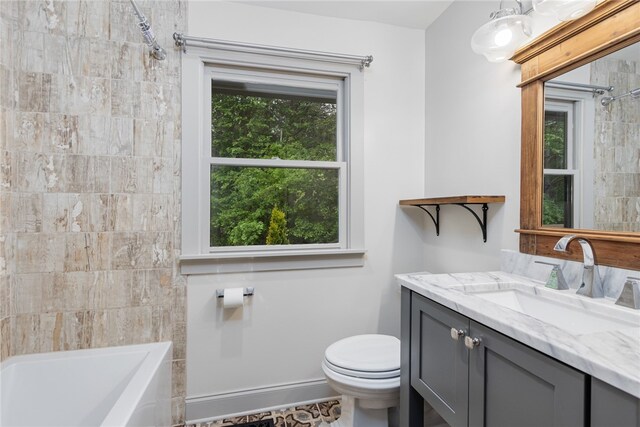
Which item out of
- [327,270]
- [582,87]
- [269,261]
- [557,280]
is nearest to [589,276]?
[557,280]

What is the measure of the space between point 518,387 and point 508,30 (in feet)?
4.33

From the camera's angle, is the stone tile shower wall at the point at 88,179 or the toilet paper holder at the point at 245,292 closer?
the stone tile shower wall at the point at 88,179

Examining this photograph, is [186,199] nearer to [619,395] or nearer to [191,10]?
[191,10]

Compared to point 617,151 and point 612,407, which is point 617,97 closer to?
point 617,151

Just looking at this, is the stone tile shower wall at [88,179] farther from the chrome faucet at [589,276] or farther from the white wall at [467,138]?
the chrome faucet at [589,276]

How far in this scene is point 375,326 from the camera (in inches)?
83.0

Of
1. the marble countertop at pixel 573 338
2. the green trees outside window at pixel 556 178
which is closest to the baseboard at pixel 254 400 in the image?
the marble countertop at pixel 573 338

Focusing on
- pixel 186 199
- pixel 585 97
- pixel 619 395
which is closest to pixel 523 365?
pixel 619 395

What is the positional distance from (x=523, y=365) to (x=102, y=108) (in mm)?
2135

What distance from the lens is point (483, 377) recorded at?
945 mm

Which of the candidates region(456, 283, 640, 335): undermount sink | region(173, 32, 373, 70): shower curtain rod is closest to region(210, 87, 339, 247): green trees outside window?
region(173, 32, 373, 70): shower curtain rod

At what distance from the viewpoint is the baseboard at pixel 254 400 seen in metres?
1.81

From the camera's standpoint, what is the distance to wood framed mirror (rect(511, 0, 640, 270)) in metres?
1.02

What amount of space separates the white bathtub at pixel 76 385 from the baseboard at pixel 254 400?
0.60ft
